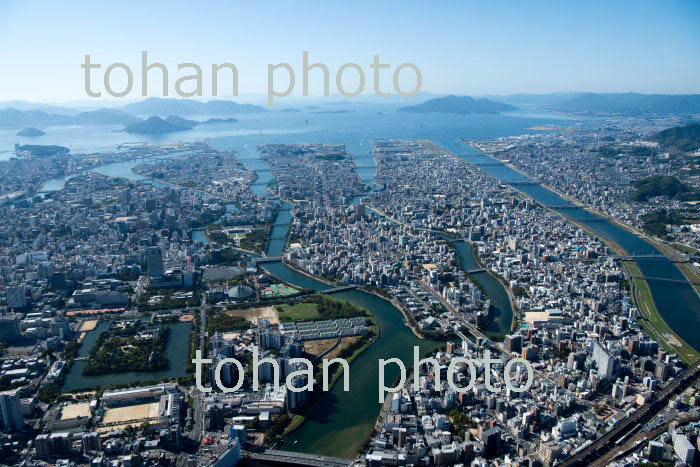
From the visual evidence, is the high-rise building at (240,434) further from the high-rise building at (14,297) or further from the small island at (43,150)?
the small island at (43,150)

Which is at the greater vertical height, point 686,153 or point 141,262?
point 686,153

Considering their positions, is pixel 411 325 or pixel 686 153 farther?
pixel 686 153

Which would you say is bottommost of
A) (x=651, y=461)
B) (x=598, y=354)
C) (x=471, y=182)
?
(x=651, y=461)

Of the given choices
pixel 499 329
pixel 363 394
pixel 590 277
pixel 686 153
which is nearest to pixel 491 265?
pixel 590 277

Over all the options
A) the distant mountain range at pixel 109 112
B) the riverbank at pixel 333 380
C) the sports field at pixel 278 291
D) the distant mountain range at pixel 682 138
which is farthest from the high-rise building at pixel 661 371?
the distant mountain range at pixel 109 112

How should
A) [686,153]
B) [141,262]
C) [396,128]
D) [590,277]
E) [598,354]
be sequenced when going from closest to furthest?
[598,354]
[590,277]
[141,262]
[686,153]
[396,128]

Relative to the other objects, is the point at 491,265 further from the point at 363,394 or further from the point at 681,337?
the point at 363,394
